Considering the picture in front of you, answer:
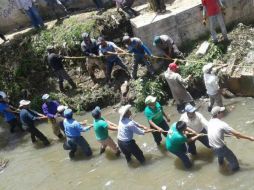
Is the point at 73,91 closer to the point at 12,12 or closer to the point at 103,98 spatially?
the point at 103,98

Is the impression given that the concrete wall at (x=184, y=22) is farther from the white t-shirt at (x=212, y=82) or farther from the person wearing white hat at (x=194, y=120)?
the person wearing white hat at (x=194, y=120)

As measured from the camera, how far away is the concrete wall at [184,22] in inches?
A: 630

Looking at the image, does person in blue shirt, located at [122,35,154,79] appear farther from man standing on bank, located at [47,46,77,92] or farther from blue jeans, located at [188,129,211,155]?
blue jeans, located at [188,129,211,155]

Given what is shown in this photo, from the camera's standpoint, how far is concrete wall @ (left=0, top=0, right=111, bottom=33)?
19978 mm

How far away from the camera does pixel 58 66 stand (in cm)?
1670

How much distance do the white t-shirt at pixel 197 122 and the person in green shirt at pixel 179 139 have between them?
0.18m

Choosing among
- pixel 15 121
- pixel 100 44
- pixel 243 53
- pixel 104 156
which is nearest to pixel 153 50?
pixel 100 44

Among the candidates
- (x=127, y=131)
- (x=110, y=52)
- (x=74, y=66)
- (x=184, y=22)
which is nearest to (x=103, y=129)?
(x=127, y=131)

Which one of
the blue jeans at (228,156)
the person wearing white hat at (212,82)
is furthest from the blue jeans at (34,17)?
the blue jeans at (228,156)

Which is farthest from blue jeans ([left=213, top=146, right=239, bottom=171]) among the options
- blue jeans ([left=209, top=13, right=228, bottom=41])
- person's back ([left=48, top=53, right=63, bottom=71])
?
person's back ([left=48, top=53, right=63, bottom=71])

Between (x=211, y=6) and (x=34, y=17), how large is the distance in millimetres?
7425

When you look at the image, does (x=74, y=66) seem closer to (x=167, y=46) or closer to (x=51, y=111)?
(x=51, y=111)

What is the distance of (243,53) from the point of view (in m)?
15.0

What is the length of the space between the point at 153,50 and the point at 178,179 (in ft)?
19.0
